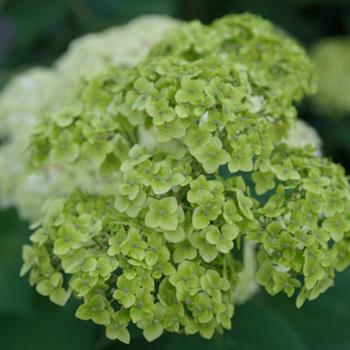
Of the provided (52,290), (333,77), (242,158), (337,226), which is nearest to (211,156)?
(242,158)

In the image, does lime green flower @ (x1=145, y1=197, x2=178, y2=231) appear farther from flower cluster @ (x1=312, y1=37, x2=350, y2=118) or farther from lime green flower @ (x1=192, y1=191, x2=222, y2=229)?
flower cluster @ (x1=312, y1=37, x2=350, y2=118)

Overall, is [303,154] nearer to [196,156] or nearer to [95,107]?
[196,156]

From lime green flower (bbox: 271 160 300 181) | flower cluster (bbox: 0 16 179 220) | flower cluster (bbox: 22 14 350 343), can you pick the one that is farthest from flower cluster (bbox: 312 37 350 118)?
lime green flower (bbox: 271 160 300 181)

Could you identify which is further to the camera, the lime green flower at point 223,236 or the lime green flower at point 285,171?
the lime green flower at point 285,171

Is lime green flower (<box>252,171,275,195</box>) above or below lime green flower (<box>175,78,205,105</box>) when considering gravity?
below

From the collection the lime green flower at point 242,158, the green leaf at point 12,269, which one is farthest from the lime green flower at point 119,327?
the green leaf at point 12,269

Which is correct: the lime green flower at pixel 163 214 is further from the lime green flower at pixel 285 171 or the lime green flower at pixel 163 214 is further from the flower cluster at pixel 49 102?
the flower cluster at pixel 49 102
